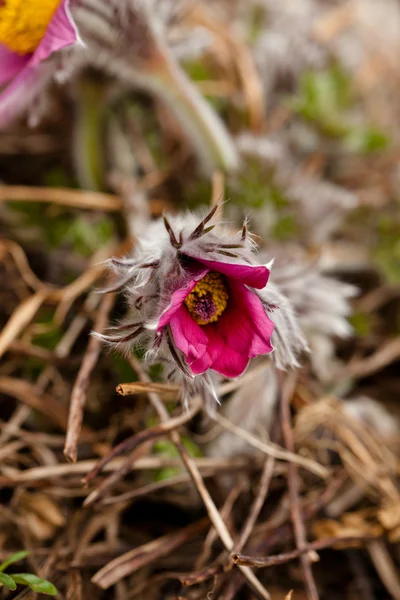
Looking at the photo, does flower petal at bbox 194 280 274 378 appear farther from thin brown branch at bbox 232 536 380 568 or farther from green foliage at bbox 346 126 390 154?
green foliage at bbox 346 126 390 154

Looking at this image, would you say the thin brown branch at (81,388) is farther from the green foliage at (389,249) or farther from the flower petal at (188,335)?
the green foliage at (389,249)

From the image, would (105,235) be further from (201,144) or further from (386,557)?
(386,557)

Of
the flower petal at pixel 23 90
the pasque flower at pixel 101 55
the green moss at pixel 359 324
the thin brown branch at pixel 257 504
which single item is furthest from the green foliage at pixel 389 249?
the flower petal at pixel 23 90

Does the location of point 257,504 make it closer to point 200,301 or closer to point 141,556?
point 141,556

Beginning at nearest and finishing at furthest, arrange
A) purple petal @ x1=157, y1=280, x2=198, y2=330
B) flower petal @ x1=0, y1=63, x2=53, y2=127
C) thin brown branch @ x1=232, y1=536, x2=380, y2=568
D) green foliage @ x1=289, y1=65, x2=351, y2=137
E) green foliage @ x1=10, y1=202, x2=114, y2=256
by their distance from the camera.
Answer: purple petal @ x1=157, y1=280, x2=198, y2=330 < thin brown branch @ x1=232, y1=536, x2=380, y2=568 < flower petal @ x1=0, y1=63, x2=53, y2=127 < green foliage @ x1=10, y1=202, x2=114, y2=256 < green foliage @ x1=289, y1=65, x2=351, y2=137

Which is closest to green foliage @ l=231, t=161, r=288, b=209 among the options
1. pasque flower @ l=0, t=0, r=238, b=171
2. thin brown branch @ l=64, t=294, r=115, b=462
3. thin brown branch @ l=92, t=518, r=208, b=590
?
pasque flower @ l=0, t=0, r=238, b=171

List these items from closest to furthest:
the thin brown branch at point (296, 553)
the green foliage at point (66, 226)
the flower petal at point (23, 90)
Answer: the thin brown branch at point (296, 553) < the flower petal at point (23, 90) < the green foliage at point (66, 226)

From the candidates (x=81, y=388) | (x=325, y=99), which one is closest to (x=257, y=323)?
(x=81, y=388)
